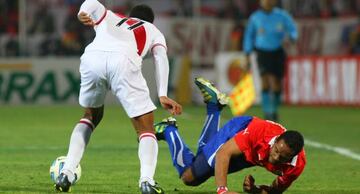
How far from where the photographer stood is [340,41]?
24859mm

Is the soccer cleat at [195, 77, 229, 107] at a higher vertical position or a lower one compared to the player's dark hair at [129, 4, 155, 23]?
lower

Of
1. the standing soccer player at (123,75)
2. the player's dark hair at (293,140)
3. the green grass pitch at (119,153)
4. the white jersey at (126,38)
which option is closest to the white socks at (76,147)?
the standing soccer player at (123,75)

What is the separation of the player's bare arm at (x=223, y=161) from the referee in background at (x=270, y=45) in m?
9.63

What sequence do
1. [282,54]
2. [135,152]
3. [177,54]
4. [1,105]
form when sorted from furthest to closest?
[177,54] < [1,105] < [282,54] < [135,152]

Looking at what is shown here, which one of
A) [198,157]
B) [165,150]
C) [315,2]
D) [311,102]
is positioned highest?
[198,157]

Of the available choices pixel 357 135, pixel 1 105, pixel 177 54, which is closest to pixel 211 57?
pixel 177 54

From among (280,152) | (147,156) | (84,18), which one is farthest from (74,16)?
(280,152)

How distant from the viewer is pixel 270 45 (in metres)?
17.8

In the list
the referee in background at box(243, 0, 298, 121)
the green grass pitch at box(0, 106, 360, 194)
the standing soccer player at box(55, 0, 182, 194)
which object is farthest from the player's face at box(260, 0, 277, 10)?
the standing soccer player at box(55, 0, 182, 194)

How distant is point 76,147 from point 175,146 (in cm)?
107

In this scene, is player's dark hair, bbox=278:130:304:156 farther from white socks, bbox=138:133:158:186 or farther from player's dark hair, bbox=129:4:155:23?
player's dark hair, bbox=129:4:155:23

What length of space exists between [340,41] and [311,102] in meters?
2.20

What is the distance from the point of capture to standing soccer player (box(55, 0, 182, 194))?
320 inches

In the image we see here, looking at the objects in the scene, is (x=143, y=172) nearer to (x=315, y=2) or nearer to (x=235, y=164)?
(x=235, y=164)
